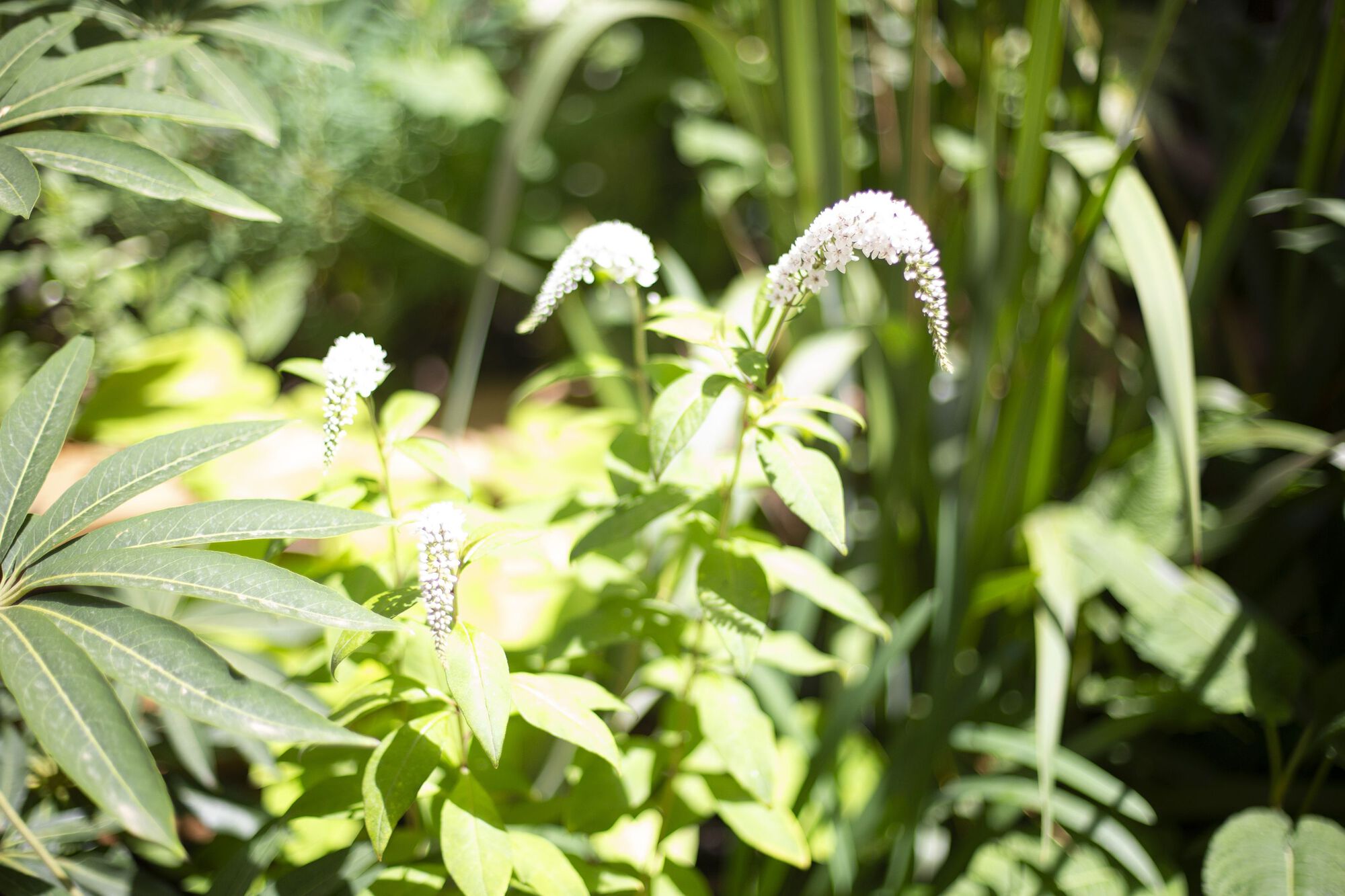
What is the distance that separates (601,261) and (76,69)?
0.41m

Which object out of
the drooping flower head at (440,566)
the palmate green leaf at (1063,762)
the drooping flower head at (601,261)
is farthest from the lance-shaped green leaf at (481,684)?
the palmate green leaf at (1063,762)

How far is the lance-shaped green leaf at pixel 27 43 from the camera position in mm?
587

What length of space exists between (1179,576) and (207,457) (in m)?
0.95

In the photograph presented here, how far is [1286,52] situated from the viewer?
0.91m

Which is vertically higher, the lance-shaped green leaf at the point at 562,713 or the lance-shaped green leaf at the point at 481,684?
the lance-shaped green leaf at the point at 481,684

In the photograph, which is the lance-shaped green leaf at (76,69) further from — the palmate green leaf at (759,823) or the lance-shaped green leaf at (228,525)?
the palmate green leaf at (759,823)

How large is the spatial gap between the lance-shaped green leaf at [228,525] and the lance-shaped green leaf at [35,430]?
49 millimetres

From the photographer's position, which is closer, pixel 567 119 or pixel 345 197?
pixel 345 197

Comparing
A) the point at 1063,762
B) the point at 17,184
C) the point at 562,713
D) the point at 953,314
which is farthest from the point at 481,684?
A: the point at 953,314

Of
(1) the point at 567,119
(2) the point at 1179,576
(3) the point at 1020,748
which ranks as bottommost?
(3) the point at 1020,748

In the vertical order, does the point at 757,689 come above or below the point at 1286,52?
below

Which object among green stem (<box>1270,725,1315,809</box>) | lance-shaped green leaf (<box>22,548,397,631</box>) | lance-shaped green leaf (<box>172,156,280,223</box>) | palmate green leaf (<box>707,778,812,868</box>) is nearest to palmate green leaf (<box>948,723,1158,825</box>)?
green stem (<box>1270,725,1315,809</box>)

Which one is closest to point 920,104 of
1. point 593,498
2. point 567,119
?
point 593,498

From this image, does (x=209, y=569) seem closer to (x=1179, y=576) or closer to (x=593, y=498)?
(x=593, y=498)
